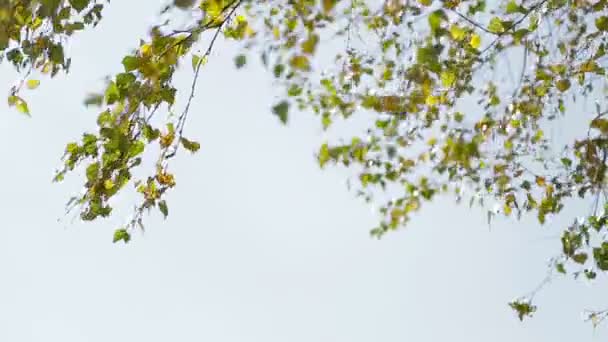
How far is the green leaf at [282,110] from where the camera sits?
106 inches

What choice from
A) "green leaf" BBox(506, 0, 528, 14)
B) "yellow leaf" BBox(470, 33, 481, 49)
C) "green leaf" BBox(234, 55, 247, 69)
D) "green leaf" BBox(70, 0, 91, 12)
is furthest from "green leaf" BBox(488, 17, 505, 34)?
"green leaf" BBox(70, 0, 91, 12)

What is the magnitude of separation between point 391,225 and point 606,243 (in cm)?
162

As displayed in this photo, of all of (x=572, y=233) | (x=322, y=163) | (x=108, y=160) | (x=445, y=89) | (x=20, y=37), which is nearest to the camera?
(x=20, y=37)

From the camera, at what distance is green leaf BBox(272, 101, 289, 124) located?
269 cm

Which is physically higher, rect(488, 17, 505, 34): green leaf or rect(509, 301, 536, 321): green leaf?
rect(488, 17, 505, 34): green leaf

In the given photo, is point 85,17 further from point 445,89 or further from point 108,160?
point 445,89

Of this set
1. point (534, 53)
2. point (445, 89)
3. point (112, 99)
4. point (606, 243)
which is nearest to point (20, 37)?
point (112, 99)

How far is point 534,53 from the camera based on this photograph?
5031 millimetres

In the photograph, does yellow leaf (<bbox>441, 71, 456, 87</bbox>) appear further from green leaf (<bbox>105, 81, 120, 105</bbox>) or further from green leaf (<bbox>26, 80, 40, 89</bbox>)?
green leaf (<bbox>26, 80, 40, 89</bbox>)

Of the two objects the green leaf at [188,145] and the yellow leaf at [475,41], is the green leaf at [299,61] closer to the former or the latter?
the green leaf at [188,145]

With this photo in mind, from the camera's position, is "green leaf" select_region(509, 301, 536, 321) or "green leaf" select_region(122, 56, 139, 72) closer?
"green leaf" select_region(122, 56, 139, 72)

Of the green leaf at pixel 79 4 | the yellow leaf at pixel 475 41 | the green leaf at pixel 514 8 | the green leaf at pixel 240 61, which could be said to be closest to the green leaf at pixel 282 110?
the green leaf at pixel 79 4

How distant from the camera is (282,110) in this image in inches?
106

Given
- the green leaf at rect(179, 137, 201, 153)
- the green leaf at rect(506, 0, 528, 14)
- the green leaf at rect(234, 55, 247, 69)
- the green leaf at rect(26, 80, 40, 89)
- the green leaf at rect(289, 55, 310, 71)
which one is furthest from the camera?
the green leaf at rect(506, 0, 528, 14)
